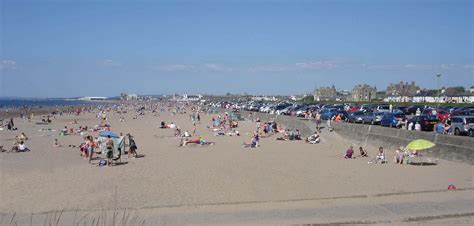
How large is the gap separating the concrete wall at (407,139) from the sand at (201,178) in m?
0.64

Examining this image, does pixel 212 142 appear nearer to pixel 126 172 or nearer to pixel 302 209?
pixel 126 172

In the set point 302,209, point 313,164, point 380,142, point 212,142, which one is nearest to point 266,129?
point 212,142

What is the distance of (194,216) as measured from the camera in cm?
1009

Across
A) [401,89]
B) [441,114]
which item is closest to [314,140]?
[441,114]

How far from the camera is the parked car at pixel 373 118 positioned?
35312 millimetres

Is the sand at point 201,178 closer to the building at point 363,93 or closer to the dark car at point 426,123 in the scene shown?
the dark car at point 426,123

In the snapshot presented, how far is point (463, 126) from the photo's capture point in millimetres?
24031

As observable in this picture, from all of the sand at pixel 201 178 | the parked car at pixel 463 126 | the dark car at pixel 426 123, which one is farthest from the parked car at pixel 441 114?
the sand at pixel 201 178

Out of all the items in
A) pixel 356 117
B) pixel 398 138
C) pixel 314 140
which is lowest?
pixel 314 140

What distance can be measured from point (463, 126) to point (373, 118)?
11693 millimetres

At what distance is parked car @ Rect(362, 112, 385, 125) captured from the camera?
35312mm

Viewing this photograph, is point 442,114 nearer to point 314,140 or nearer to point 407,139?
point 314,140

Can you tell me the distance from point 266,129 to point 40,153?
15260 mm

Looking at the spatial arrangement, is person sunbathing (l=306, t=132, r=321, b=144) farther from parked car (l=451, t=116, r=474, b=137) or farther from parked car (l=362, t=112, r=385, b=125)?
parked car (l=362, t=112, r=385, b=125)
